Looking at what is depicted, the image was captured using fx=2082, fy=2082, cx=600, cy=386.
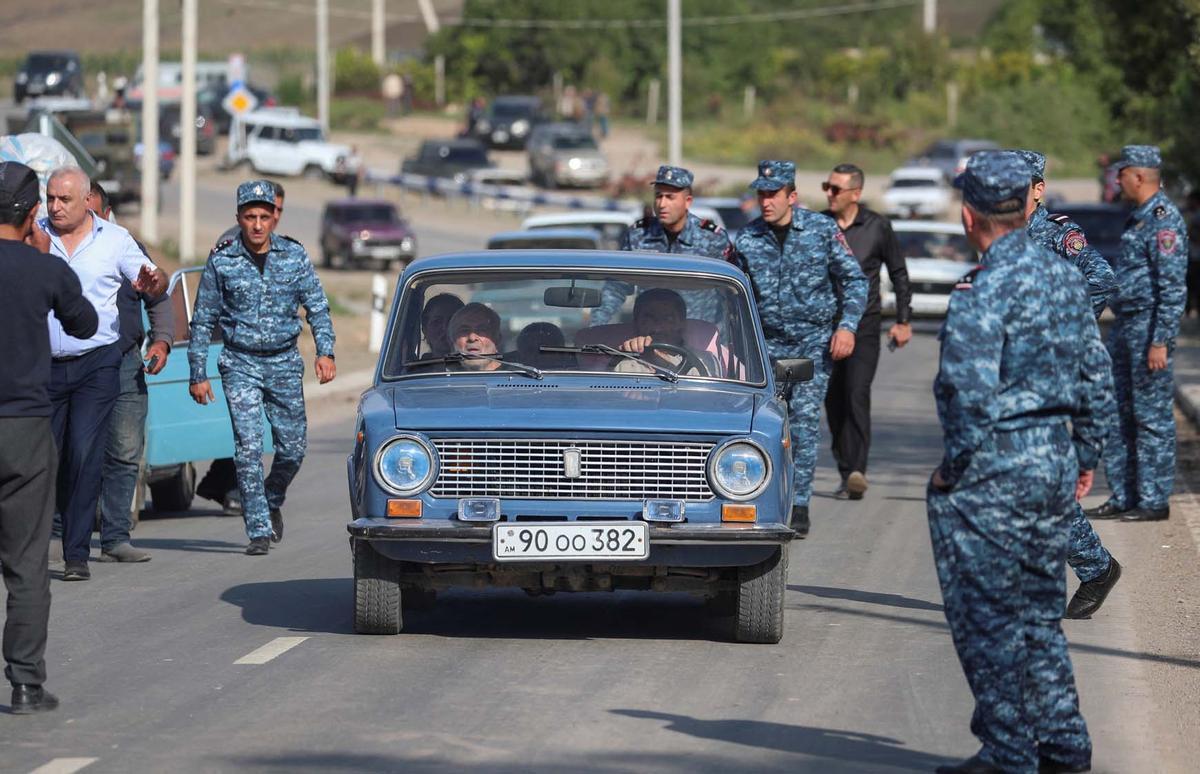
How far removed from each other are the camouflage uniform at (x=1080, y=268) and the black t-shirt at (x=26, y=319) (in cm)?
430

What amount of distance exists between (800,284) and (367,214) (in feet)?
106

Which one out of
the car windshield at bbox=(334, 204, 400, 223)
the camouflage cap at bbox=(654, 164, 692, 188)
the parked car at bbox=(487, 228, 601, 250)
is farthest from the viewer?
the car windshield at bbox=(334, 204, 400, 223)

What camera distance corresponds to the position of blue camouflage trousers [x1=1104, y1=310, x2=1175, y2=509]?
1283 cm

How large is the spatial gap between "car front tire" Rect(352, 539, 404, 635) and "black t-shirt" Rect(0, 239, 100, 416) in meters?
1.72

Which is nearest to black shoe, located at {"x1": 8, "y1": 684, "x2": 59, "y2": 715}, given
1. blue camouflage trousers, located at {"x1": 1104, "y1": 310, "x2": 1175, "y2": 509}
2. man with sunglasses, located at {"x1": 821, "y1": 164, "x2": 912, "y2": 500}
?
man with sunglasses, located at {"x1": 821, "y1": 164, "x2": 912, "y2": 500}

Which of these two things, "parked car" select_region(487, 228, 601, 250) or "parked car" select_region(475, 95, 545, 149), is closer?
"parked car" select_region(487, 228, 601, 250)

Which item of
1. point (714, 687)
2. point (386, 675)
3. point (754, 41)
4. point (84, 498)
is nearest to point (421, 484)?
point (386, 675)

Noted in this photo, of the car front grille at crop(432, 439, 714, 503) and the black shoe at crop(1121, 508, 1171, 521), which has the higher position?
the car front grille at crop(432, 439, 714, 503)

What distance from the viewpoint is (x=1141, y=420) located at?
42.2 ft

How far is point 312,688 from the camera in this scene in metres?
7.90

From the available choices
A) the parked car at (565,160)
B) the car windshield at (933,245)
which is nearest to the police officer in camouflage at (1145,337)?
the car windshield at (933,245)

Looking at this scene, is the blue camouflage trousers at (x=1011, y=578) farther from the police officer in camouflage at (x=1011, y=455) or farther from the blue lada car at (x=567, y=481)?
the blue lada car at (x=567, y=481)

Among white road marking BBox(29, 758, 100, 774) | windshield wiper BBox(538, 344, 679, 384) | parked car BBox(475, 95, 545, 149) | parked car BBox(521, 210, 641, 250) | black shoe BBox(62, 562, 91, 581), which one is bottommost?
white road marking BBox(29, 758, 100, 774)

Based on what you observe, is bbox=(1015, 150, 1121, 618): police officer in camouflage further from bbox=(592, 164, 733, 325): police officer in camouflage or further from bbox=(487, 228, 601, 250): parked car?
bbox=(487, 228, 601, 250): parked car
